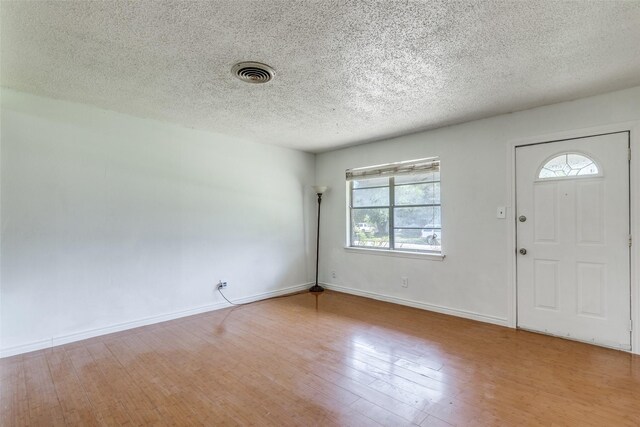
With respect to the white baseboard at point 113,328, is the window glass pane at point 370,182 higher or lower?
higher

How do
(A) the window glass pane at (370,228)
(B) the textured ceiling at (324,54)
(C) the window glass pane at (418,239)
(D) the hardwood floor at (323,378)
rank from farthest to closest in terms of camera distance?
(A) the window glass pane at (370,228)
(C) the window glass pane at (418,239)
(D) the hardwood floor at (323,378)
(B) the textured ceiling at (324,54)

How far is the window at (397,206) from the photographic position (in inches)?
160

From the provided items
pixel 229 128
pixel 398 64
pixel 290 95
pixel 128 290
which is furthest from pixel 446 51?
pixel 128 290

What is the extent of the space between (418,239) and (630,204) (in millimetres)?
2088

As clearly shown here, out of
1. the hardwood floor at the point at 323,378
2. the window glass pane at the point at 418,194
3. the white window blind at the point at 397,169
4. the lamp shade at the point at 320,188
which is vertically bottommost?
the hardwood floor at the point at 323,378

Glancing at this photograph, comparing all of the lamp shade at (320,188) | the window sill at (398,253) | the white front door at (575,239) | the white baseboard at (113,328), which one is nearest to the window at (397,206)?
the window sill at (398,253)

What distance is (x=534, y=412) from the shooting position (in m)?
A: 1.88

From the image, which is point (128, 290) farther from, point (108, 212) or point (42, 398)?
point (42, 398)

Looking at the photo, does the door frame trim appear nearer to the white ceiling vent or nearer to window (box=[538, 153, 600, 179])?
window (box=[538, 153, 600, 179])

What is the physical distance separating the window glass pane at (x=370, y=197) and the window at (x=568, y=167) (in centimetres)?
195

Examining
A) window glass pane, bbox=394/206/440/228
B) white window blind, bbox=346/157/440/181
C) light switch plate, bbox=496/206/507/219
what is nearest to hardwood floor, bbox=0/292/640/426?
light switch plate, bbox=496/206/507/219

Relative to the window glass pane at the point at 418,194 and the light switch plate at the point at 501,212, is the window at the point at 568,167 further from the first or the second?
the window glass pane at the point at 418,194

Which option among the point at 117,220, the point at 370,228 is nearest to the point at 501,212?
the point at 370,228

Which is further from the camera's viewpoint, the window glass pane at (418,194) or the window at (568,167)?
the window glass pane at (418,194)
